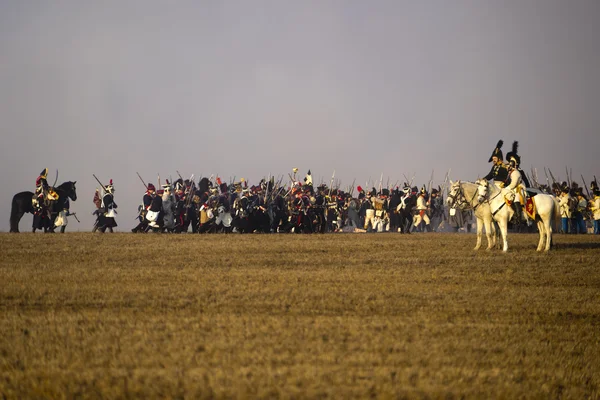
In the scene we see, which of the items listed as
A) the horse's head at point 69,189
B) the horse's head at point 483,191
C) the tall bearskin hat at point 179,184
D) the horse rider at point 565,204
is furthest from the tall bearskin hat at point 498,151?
the horse's head at point 69,189

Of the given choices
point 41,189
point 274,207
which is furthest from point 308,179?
point 41,189

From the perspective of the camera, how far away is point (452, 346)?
810 centimetres

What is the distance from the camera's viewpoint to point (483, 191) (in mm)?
19859

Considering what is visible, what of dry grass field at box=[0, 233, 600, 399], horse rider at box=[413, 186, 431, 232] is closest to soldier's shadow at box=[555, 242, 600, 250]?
dry grass field at box=[0, 233, 600, 399]

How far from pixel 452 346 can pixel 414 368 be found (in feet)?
3.91

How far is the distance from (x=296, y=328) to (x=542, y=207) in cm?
1331

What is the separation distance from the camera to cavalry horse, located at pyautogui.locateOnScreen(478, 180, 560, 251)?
1997cm

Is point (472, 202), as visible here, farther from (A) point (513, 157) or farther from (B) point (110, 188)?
(B) point (110, 188)

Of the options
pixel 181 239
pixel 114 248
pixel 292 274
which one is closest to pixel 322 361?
pixel 292 274

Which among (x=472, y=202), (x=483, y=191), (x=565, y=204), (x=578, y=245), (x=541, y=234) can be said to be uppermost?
(x=565, y=204)

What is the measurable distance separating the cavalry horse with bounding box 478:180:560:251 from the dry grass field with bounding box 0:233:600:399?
3.06m

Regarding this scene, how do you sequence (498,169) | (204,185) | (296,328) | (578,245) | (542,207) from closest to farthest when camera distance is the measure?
(296,328) < (542,207) < (498,169) < (578,245) < (204,185)

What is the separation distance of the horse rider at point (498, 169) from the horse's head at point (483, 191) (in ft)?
2.77

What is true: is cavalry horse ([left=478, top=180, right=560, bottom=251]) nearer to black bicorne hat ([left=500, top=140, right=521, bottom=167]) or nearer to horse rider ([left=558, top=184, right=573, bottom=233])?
black bicorne hat ([left=500, top=140, right=521, bottom=167])
